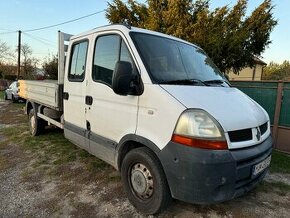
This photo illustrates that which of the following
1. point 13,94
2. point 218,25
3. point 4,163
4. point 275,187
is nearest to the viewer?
point 275,187

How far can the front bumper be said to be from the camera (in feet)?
8.77

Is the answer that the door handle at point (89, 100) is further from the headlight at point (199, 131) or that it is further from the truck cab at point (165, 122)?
the headlight at point (199, 131)

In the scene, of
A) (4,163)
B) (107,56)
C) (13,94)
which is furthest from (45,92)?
(13,94)

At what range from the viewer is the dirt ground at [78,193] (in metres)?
3.48

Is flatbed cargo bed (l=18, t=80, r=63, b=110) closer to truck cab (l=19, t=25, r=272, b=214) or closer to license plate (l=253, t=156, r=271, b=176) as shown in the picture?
truck cab (l=19, t=25, r=272, b=214)

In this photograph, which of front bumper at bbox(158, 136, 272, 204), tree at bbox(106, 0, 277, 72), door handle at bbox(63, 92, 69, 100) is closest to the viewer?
front bumper at bbox(158, 136, 272, 204)

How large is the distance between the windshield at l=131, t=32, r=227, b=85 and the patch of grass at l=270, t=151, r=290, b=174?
7.69 feet

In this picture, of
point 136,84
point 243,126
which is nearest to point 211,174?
point 243,126

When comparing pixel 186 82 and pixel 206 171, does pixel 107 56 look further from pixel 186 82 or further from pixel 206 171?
pixel 206 171

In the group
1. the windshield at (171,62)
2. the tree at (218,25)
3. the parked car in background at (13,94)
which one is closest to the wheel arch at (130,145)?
the windshield at (171,62)

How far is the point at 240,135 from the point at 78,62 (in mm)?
2981

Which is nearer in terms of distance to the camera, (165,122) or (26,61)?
(165,122)

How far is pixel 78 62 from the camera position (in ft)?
15.3

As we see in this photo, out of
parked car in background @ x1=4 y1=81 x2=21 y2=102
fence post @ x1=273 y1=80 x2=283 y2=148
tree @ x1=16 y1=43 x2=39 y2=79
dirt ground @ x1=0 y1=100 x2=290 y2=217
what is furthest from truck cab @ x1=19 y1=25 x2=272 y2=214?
tree @ x1=16 y1=43 x2=39 y2=79
